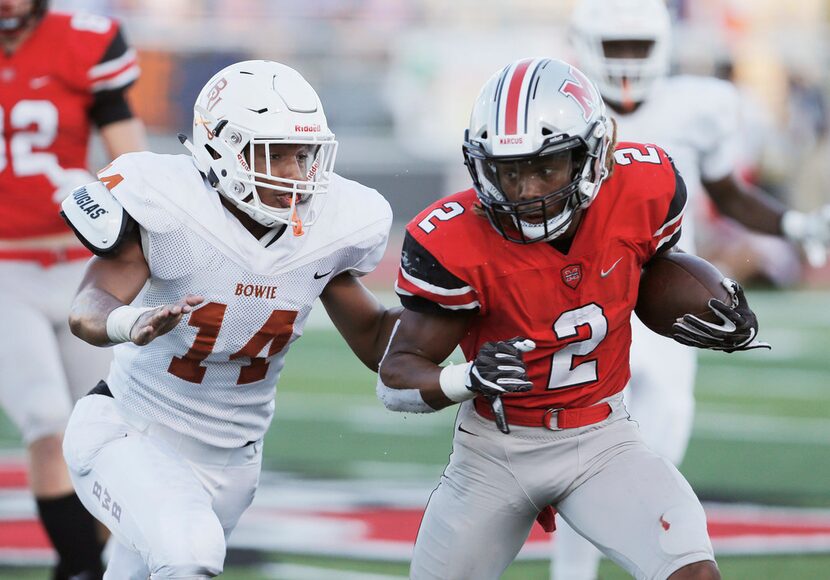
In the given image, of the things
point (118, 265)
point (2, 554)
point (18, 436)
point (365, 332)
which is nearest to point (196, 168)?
point (118, 265)

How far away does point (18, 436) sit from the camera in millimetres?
7242

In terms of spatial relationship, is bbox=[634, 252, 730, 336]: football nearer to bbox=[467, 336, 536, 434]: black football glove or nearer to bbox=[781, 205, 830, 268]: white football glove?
bbox=[467, 336, 536, 434]: black football glove

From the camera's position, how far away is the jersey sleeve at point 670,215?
3246 mm

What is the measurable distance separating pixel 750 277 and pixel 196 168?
32.0ft

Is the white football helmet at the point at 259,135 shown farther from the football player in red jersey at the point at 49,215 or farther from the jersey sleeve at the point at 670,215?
the football player in red jersey at the point at 49,215

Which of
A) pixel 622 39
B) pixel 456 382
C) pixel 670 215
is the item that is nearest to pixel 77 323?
pixel 456 382

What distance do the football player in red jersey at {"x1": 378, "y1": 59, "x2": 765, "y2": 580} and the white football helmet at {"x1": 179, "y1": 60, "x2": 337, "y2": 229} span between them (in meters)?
0.30

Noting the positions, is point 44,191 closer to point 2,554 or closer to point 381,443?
point 2,554

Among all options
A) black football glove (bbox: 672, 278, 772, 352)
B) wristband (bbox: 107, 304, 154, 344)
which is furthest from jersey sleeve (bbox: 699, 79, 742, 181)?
wristband (bbox: 107, 304, 154, 344)

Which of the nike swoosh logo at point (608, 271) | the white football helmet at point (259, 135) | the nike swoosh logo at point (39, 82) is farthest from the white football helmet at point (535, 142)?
the nike swoosh logo at point (39, 82)

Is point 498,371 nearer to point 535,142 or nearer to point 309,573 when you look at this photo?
point 535,142

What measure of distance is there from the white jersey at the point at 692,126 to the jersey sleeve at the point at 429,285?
1782 millimetres

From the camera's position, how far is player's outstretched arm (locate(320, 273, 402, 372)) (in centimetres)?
349

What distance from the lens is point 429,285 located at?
3092 millimetres
